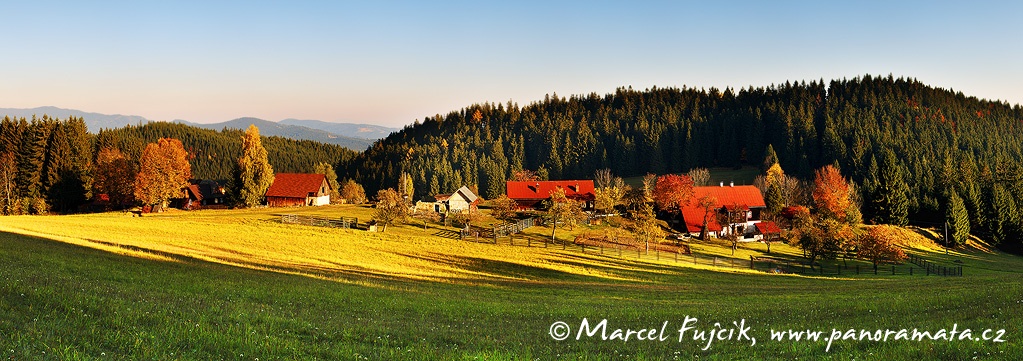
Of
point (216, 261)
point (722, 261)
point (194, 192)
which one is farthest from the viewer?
point (194, 192)

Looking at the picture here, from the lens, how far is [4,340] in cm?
860

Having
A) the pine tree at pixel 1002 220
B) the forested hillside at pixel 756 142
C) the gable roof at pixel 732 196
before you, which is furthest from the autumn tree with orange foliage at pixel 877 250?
the forested hillside at pixel 756 142

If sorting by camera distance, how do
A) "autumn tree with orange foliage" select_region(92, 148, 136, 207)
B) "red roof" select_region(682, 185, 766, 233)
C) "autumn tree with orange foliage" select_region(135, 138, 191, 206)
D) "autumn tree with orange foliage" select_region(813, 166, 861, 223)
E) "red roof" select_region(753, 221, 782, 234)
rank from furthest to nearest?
"autumn tree with orange foliage" select_region(813, 166, 861, 223)
"red roof" select_region(682, 185, 766, 233)
"red roof" select_region(753, 221, 782, 234)
"autumn tree with orange foliage" select_region(92, 148, 136, 207)
"autumn tree with orange foliage" select_region(135, 138, 191, 206)

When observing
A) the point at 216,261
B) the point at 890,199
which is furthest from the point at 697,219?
the point at 216,261

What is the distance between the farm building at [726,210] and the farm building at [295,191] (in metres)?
66.7

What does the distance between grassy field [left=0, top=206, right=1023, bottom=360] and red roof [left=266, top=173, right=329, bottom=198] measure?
55193 mm

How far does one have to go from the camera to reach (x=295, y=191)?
100188 millimetres

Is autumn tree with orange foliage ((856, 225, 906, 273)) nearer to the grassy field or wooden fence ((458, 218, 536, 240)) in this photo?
the grassy field

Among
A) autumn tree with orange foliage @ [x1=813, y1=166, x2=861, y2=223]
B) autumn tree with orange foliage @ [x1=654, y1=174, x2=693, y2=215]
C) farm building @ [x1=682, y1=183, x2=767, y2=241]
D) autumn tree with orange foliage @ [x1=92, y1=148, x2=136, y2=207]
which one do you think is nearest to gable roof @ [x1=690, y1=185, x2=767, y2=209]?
farm building @ [x1=682, y1=183, x2=767, y2=241]

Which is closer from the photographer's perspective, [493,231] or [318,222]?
[318,222]

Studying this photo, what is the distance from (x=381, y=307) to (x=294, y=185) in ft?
291

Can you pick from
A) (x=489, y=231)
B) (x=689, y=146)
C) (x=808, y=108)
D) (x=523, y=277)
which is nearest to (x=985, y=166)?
(x=808, y=108)

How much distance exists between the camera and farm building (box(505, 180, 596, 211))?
105m

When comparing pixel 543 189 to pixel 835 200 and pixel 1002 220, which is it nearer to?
pixel 835 200
